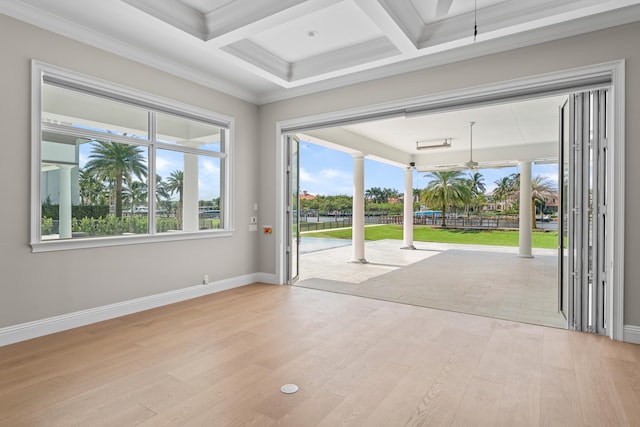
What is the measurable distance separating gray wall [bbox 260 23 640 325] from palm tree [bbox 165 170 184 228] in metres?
1.84

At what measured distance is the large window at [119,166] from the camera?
3416mm

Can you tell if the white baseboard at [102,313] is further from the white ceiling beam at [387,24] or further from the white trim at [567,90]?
the white ceiling beam at [387,24]

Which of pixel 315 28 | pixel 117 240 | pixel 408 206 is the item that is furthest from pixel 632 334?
pixel 408 206

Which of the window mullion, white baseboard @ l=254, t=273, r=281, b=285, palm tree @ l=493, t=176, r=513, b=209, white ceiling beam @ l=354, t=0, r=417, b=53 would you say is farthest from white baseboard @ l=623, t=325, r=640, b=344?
palm tree @ l=493, t=176, r=513, b=209

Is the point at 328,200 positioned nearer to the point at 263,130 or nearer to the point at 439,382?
the point at 263,130

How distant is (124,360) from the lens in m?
2.79

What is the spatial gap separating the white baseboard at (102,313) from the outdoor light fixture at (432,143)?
6173 mm

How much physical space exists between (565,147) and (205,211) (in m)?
4.59

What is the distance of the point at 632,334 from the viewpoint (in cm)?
313

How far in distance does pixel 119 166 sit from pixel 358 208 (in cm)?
549

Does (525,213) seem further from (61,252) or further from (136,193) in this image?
(61,252)

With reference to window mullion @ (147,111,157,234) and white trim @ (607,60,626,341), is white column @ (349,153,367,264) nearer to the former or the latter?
window mullion @ (147,111,157,234)

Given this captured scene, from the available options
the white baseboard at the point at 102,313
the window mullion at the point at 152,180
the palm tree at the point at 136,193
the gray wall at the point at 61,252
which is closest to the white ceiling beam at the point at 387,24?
the gray wall at the point at 61,252

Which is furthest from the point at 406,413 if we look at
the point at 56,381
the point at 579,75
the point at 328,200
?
the point at 328,200
